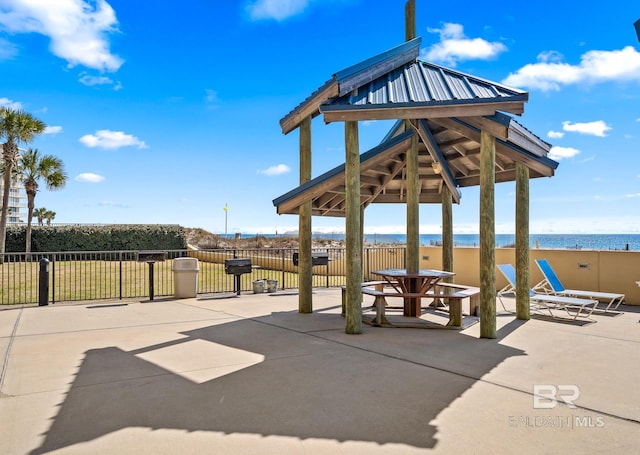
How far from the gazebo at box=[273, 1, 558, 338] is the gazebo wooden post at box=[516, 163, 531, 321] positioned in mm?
18

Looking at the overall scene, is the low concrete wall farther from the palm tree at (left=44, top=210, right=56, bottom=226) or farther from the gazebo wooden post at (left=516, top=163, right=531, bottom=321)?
the palm tree at (left=44, top=210, right=56, bottom=226)

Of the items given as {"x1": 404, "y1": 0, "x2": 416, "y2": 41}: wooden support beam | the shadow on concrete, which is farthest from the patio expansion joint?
{"x1": 404, "y1": 0, "x2": 416, "y2": 41}: wooden support beam

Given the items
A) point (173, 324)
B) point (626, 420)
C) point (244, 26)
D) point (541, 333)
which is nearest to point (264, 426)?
point (626, 420)

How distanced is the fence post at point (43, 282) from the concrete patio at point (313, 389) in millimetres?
1984

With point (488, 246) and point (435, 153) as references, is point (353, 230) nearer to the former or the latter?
point (488, 246)

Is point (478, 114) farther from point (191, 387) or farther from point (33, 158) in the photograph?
point (33, 158)

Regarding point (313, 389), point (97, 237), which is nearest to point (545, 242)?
point (97, 237)

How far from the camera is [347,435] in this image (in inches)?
122

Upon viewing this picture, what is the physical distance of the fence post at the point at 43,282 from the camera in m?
9.13

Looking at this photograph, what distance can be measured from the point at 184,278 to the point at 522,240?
826cm

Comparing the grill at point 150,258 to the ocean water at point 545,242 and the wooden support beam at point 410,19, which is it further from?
the ocean water at point 545,242

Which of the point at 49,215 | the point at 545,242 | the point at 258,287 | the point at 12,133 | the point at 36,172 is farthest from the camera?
the point at 545,242

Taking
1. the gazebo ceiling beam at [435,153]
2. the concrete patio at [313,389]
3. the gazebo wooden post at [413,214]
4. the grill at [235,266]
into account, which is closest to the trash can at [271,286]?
the grill at [235,266]

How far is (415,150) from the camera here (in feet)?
28.1
